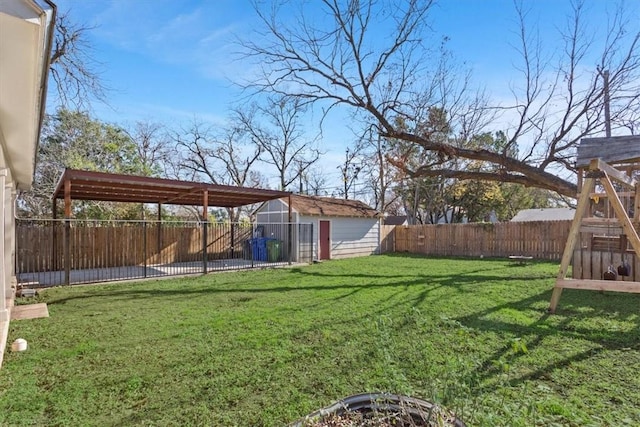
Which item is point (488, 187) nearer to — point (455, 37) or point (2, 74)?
point (455, 37)

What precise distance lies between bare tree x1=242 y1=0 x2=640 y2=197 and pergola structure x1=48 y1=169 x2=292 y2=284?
12.2 ft

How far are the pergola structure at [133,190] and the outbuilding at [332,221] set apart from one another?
4.81 ft

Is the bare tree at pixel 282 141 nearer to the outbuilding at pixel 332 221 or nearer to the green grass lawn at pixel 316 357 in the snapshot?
the outbuilding at pixel 332 221

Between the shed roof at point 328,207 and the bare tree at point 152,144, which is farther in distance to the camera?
the bare tree at point 152,144

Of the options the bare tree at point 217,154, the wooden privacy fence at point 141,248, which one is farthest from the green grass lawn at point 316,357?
the bare tree at point 217,154

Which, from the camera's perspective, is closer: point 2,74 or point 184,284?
point 2,74

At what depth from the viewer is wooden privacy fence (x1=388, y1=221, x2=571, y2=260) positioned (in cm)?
1270

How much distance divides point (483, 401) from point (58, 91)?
1110cm

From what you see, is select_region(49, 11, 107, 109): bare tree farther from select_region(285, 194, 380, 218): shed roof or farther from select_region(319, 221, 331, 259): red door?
select_region(319, 221, 331, 259): red door

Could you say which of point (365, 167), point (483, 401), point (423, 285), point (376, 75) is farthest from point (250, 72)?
point (365, 167)

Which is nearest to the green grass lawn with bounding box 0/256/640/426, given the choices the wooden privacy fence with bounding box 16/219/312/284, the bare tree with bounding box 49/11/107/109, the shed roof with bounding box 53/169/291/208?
the shed roof with bounding box 53/169/291/208

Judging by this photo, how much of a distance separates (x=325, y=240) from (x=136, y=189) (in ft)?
24.4

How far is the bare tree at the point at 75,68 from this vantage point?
8570 millimetres

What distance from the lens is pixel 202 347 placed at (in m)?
3.76
